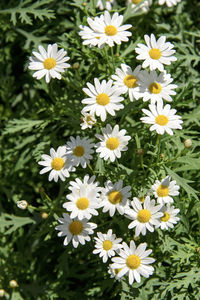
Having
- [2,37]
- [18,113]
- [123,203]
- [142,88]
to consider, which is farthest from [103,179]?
[2,37]

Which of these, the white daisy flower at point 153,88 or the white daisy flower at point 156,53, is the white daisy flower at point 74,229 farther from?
the white daisy flower at point 156,53

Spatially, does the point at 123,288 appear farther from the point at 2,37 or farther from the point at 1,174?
the point at 2,37

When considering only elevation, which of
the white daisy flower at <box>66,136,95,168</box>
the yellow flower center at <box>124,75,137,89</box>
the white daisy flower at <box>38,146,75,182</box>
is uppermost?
the yellow flower center at <box>124,75,137,89</box>

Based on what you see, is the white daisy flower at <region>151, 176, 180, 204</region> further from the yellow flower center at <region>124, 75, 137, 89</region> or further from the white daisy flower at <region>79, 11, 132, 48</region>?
the white daisy flower at <region>79, 11, 132, 48</region>

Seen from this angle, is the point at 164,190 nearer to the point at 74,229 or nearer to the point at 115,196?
the point at 115,196

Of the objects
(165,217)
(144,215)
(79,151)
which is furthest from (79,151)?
(165,217)

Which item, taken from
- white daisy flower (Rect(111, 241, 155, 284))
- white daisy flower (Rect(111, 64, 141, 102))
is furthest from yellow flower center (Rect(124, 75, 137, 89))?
white daisy flower (Rect(111, 241, 155, 284))

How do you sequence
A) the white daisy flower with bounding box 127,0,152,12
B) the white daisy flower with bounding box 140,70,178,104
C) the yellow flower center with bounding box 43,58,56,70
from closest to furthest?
the white daisy flower with bounding box 140,70,178,104, the yellow flower center with bounding box 43,58,56,70, the white daisy flower with bounding box 127,0,152,12
